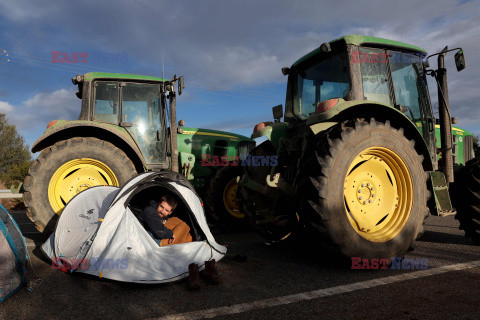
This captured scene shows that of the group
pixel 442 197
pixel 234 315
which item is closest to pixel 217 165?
pixel 442 197

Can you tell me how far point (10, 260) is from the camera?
3102 millimetres

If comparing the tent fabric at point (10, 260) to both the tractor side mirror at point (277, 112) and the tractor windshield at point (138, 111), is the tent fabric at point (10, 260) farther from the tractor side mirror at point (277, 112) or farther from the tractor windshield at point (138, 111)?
the tractor side mirror at point (277, 112)

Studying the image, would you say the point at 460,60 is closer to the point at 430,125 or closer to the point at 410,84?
the point at 410,84

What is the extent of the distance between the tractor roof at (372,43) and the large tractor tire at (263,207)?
1414 millimetres

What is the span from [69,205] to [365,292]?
3.80 meters

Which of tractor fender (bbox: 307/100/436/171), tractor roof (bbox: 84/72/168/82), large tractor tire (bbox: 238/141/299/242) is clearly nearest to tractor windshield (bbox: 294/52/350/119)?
tractor fender (bbox: 307/100/436/171)

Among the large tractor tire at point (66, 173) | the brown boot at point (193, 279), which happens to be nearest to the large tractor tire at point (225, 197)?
the large tractor tire at point (66, 173)

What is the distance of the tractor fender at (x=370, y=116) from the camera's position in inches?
138

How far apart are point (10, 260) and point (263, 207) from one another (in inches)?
112

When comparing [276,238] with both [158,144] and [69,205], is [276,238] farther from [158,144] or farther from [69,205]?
[158,144]

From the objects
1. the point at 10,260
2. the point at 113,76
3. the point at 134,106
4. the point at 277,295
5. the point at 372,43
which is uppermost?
the point at 113,76

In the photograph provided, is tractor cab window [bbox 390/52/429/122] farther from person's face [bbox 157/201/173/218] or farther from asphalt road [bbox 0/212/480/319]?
person's face [bbox 157/201/173/218]

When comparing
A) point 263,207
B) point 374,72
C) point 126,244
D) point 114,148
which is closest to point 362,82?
point 374,72

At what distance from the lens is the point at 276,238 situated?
4379 millimetres
